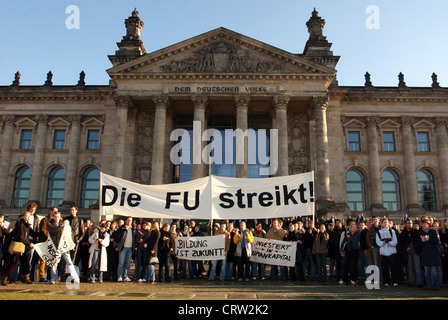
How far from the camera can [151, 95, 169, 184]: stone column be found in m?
29.2

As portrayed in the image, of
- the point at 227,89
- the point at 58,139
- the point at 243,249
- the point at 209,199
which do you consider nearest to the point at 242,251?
the point at 243,249

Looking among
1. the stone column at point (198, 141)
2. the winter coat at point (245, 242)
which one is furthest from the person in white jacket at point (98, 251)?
the stone column at point (198, 141)

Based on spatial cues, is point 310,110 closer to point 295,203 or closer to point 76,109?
point 295,203

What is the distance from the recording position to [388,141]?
36.3 m

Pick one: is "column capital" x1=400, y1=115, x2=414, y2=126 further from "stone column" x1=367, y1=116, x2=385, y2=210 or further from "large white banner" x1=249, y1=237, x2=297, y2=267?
"large white banner" x1=249, y1=237, x2=297, y2=267

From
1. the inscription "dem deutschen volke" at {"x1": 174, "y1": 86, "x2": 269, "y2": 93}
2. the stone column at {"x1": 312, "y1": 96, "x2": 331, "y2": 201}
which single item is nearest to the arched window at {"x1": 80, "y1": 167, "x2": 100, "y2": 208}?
the inscription "dem deutschen volke" at {"x1": 174, "y1": 86, "x2": 269, "y2": 93}

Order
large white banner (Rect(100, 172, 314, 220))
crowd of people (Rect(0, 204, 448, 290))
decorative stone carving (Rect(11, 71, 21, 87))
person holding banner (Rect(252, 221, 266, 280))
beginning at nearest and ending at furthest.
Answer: crowd of people (Rect(0, 204, 448, 290)), large white banner (Rect(100, 172, 314, 220)), person holding banner (Rect(252, 221, 266, 280)), decorative stone carving (Rect(11, 71, 21, 87))

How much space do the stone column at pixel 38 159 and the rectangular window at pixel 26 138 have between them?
3.85 ft

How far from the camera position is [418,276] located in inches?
486

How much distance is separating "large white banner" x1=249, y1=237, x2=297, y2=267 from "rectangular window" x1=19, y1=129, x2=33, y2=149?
3180 cm
